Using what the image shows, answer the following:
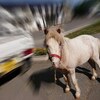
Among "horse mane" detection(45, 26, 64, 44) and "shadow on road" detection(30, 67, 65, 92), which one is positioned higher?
"horse mane" detection(45, 26, 64, 44)

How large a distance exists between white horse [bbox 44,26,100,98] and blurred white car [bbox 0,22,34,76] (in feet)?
5.09

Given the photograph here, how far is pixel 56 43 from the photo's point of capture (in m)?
5.64

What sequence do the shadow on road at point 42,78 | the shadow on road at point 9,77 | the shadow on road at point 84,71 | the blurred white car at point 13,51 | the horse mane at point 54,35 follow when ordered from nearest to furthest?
the horse mane at point 54,35 < the blurred white car at point 13,51 < the shadow on road at point 42,78 < the shadow on road at point 84,71 < the shadow on road at point 9,77

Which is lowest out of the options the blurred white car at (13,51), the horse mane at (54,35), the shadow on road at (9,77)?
the shadow on road at (9,77)

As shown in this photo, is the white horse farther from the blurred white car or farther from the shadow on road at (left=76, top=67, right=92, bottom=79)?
the blurred white car

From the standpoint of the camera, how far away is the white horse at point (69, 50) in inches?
222

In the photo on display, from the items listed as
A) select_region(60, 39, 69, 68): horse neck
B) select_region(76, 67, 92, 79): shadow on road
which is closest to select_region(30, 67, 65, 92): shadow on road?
select_region(76, 67, 92, 79): shadow on road

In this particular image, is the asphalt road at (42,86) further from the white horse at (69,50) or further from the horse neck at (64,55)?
the horse neck at (64,55)

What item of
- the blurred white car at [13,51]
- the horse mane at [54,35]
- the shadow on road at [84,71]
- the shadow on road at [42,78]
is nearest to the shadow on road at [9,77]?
the blurred white car at [13,51]

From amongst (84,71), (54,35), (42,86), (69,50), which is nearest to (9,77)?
(42,86)

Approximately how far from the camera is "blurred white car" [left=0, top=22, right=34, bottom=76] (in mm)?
7055

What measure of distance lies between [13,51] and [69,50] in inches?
71.9

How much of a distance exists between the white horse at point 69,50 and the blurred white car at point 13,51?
5.09ft

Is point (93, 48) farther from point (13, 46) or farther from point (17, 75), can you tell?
point (17, 75)
